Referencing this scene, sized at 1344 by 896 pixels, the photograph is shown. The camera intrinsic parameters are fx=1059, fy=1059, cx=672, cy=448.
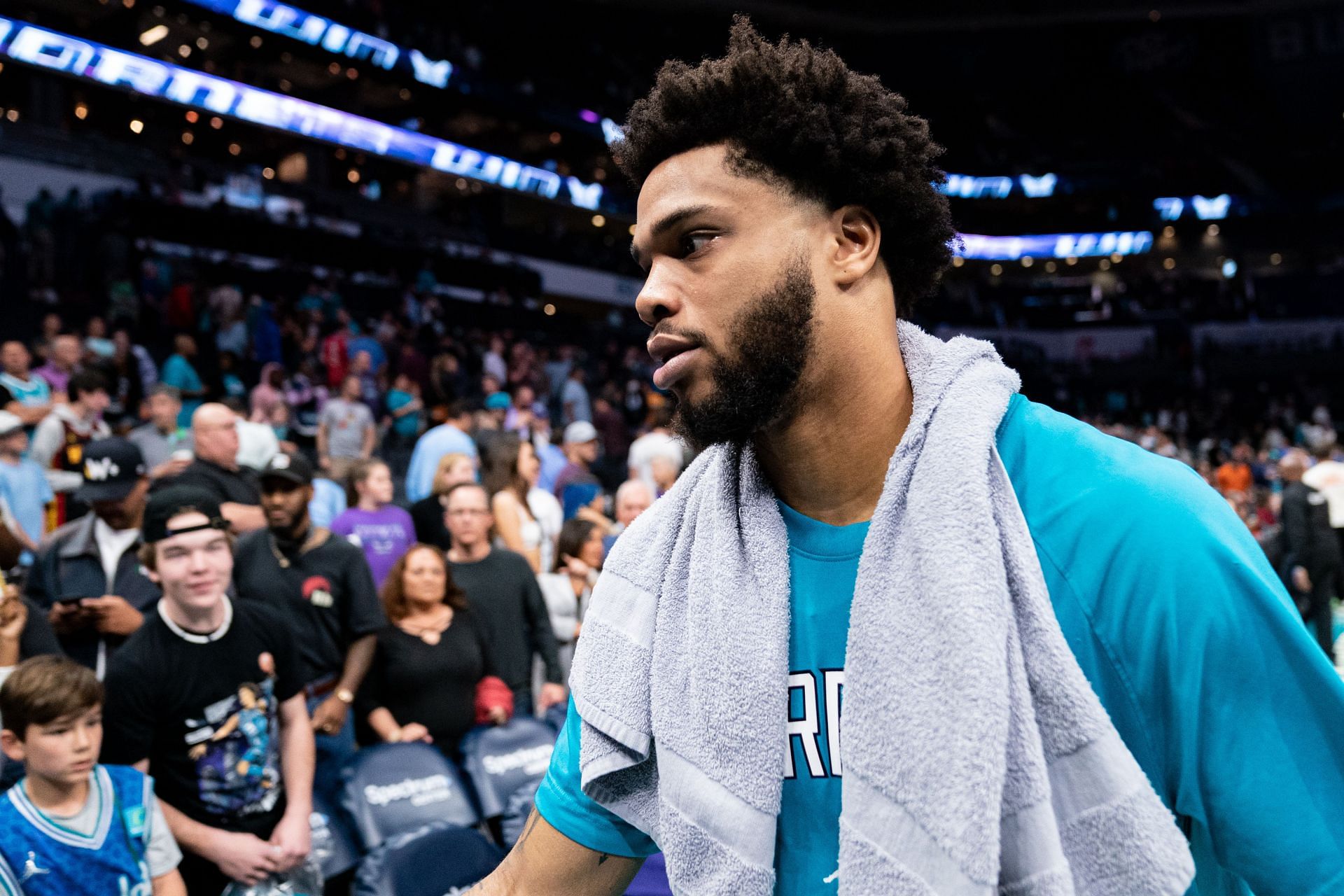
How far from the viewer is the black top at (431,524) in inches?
237

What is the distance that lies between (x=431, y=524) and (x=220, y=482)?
1.40m

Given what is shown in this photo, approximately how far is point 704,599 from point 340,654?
11.4 ft

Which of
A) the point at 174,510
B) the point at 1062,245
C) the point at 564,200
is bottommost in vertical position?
the point at 174,510

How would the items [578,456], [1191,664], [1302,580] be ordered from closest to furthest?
[1191,664], [578,456], [1302,580]

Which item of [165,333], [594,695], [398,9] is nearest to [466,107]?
[398,9]

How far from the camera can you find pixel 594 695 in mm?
1445

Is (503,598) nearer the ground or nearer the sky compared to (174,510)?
nearer the ground

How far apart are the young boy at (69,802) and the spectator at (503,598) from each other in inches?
75.0

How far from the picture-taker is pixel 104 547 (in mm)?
4430

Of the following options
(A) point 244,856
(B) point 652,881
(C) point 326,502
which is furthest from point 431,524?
(B) point 652,881

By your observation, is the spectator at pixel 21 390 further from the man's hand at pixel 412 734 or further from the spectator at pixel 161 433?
the man's hand at pixel 412 734

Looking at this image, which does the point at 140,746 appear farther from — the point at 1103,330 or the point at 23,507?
the point at 1103,330

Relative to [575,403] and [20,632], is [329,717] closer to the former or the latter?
[20,632]

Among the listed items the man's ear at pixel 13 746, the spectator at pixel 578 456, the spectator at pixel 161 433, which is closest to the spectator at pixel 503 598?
the man's ear at pixel 13 746
